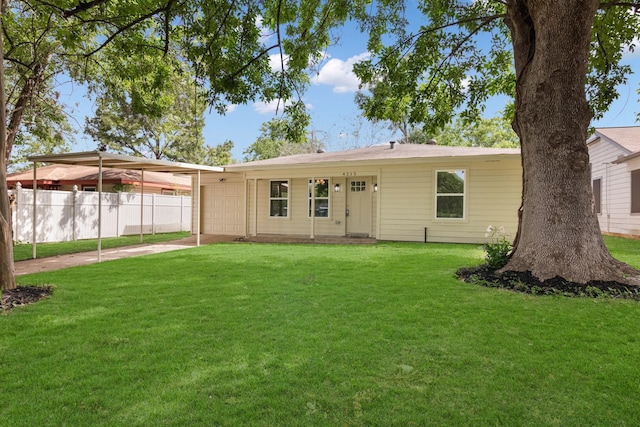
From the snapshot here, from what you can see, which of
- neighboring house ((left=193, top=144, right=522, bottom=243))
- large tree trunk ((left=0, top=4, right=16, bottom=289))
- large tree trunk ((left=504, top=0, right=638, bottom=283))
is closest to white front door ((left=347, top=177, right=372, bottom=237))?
neighboring house ((left=193, top=144, right=522, bottom=243))

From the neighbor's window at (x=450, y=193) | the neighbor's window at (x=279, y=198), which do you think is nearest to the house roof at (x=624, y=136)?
the neighbor's window at (x=450, y=193)

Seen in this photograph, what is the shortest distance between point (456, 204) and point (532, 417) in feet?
32.0

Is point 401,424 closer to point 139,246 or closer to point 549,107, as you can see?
point 549,107

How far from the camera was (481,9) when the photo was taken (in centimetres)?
962

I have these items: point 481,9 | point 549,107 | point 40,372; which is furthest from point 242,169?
point 40,372

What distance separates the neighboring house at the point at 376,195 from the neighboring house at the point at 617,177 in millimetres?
4314

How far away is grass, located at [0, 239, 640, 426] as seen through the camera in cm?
A: 236

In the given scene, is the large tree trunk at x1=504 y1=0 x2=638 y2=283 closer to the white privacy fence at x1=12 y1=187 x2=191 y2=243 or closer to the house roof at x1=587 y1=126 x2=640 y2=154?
the house roof at x1=587 y1=126 x2=640 y2=154

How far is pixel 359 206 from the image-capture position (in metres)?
13.3

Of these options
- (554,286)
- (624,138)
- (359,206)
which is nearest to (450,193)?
(359,206)

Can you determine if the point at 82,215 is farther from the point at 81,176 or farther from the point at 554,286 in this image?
the point at 554,286

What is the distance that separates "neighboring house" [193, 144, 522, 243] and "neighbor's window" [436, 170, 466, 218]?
0.03 meters

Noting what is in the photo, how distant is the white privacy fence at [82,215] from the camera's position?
41.9 feet

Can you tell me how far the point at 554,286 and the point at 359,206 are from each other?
27.0 feet
